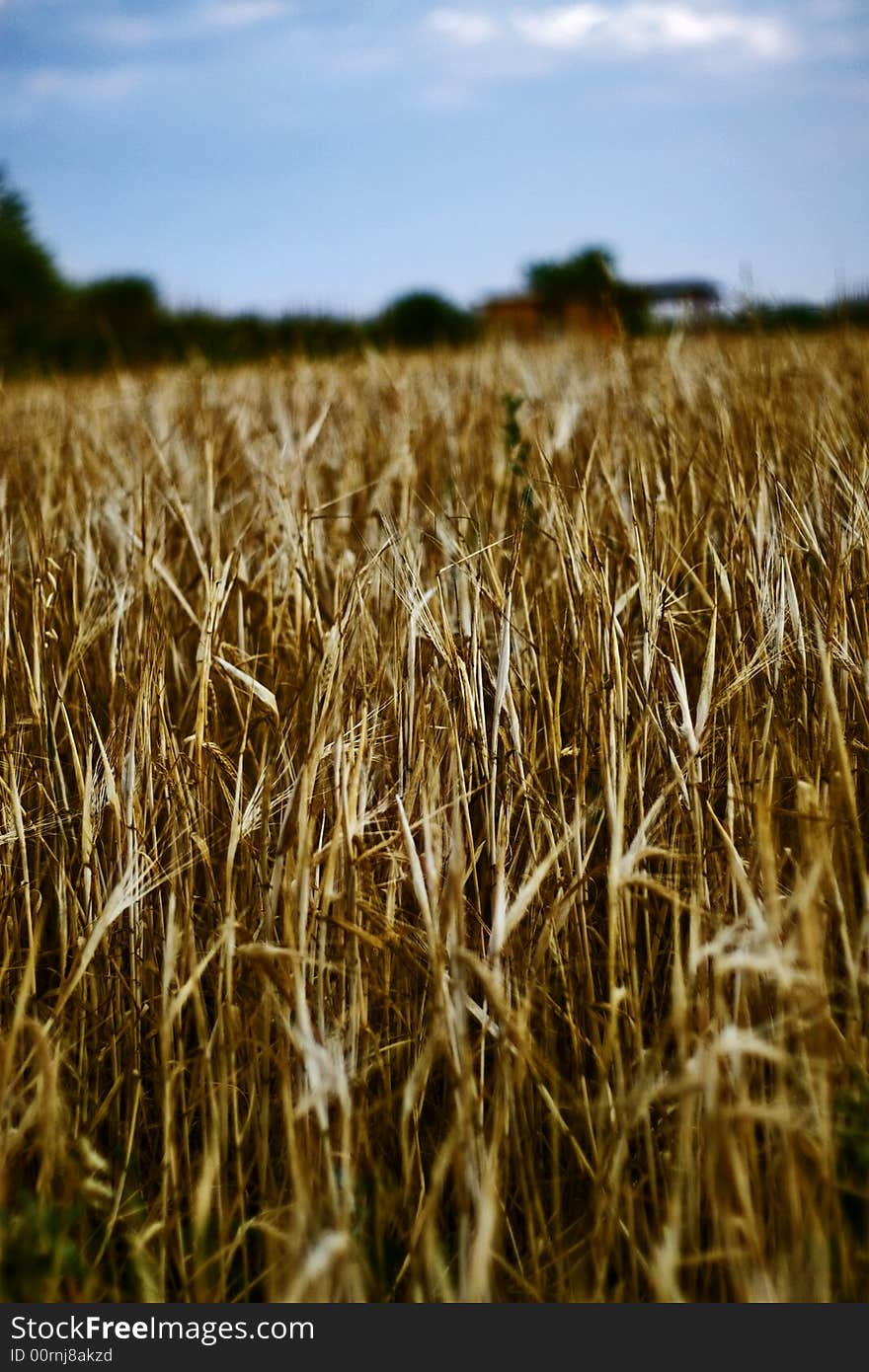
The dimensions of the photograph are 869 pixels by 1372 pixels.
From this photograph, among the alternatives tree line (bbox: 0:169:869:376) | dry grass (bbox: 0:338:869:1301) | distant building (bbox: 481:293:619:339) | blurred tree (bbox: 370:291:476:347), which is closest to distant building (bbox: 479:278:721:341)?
distant building (bbox: 481:293:619:339)

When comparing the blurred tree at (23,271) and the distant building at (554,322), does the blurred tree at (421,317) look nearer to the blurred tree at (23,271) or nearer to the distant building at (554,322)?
the distant building at (554,322)

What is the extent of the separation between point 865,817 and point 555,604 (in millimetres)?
416

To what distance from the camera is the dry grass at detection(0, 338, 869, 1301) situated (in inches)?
26.9

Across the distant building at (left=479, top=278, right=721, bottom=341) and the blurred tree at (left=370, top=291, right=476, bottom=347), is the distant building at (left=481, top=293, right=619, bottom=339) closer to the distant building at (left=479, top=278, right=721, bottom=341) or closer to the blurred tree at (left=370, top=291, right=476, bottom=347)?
the distant building at (left=479, top=278, right=721, bottom=341)

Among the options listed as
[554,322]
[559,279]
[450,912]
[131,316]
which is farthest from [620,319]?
[131,316]

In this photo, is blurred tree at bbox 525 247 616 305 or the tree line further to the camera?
blurred tree at bbox 525 247 616 305

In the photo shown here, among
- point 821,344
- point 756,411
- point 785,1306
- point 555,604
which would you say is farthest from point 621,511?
point 821,344

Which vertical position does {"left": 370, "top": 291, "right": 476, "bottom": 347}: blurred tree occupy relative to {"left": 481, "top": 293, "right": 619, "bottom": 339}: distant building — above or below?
above

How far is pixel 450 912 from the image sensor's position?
0.75m

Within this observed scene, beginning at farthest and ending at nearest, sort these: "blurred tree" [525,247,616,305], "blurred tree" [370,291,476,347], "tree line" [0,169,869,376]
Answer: "blurred tree" [370,291,476,347] → "blurred tree" [525,247,616,305] → "tree line" [0,169,869,376]

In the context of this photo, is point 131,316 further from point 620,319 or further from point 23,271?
point 620,319

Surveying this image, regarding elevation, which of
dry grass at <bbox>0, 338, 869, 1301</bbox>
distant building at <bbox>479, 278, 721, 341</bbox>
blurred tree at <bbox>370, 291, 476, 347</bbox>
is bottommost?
dry grass at <bbox>0, 338, 869, 1301</bbox>

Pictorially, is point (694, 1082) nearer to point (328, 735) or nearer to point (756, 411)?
point (328, 735)

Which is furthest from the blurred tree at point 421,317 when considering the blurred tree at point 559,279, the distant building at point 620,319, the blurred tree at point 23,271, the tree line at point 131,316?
the distant building at point 620,319
